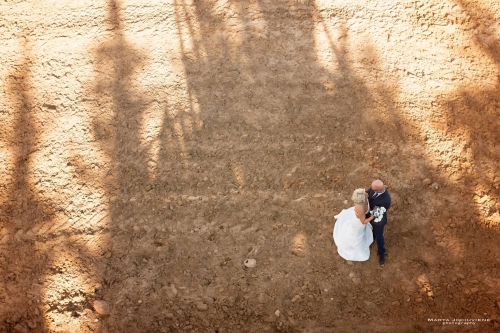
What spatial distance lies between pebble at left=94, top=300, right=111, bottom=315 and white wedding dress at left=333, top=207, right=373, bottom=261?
323 centimetres

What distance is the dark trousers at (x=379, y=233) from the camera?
479 cm

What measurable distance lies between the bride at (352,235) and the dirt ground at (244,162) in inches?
7.1

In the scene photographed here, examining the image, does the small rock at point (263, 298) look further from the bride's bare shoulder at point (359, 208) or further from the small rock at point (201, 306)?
the bride's bare shoulder at point (359, 208)

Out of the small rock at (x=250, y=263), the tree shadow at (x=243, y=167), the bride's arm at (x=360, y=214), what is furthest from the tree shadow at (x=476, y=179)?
the small rock at (x=250, y=263)

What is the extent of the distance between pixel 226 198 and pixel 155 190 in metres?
→ 1.14

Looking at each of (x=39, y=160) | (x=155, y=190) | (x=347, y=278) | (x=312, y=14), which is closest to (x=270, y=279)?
(x=347, y=278)

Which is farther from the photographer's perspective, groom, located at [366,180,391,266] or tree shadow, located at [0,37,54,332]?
tree shadow, located at [0,37,54,332]

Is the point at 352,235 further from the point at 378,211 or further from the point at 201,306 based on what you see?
the point at 201,306

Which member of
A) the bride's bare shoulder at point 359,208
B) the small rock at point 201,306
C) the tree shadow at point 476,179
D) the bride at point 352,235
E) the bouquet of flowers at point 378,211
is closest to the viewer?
the bride's bare shoulder at point 359,208

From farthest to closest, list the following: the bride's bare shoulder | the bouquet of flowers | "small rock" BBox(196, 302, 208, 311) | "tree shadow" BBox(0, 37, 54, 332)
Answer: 1. "tree shadow" BBox(0, 37, 54, 332)
2. "small rock" BBox(196, 302, 208, 311)
3. the bouquet of flowers
4. the bride's bare shoulder

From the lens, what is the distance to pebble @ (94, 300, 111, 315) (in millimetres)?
5098

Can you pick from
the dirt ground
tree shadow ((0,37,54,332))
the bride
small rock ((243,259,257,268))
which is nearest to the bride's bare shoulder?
the bride

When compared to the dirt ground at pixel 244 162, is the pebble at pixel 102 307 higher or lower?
lower

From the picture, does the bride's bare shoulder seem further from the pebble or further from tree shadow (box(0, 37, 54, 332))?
tree shadow (box(0, 37, 54, 332))
